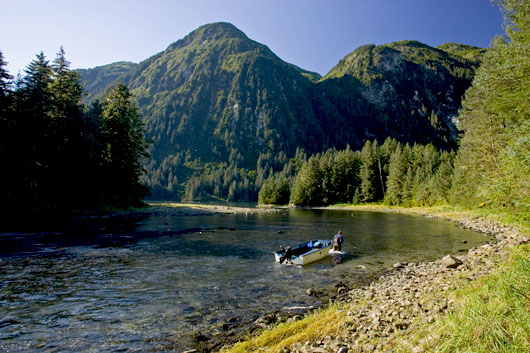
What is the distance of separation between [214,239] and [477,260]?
2715 cm

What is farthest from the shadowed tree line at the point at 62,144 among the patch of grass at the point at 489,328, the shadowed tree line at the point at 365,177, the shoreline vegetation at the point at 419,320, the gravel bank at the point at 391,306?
A: the shadowed tree line at the point at 365,177

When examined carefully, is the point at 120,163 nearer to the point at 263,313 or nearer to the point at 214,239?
the point at 214,239

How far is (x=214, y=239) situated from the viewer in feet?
120

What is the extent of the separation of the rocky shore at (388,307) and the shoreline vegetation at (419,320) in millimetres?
29

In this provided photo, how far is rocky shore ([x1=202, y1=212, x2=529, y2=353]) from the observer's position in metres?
8.64

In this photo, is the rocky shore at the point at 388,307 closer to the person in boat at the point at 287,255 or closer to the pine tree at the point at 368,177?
the person in boat at the point at 287,255

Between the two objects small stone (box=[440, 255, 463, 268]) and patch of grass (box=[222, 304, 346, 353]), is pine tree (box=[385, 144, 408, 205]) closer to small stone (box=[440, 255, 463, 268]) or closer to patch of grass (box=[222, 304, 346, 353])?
small stone (box=[440, 255, 463, 268])

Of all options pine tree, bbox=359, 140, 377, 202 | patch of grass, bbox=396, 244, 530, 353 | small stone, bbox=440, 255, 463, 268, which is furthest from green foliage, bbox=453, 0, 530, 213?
pine tree, bbox=359, 140, 377, 202

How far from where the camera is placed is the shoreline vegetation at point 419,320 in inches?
239

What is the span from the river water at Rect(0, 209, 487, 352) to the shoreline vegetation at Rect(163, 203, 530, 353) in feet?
8.49

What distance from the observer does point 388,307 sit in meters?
11.7

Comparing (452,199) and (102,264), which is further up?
(452,199)

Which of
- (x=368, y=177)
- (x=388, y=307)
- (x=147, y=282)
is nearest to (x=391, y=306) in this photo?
(x=388, y=307)

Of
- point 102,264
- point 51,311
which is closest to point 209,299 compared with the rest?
point 51,311
